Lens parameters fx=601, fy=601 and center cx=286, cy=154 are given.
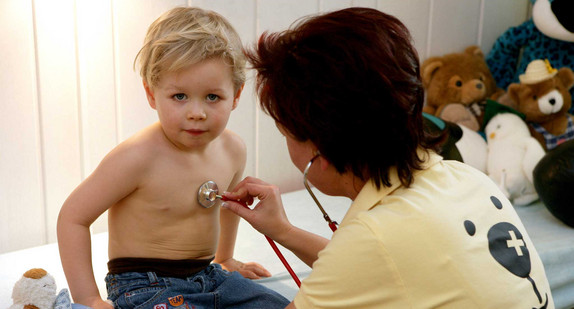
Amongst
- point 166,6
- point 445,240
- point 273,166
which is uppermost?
point 166,6

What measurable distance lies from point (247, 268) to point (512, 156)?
1062mm

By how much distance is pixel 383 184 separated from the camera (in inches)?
32.4

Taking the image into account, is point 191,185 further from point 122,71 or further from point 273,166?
point 273,166

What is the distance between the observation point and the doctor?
0.75m

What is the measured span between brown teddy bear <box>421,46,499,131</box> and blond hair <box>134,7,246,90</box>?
1.25 meters

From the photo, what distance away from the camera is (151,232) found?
1070mm

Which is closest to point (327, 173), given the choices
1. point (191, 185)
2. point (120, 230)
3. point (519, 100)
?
point (191, 185)

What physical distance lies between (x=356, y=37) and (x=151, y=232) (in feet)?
1.75

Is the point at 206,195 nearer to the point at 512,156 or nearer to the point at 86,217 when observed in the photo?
the point at 86,217

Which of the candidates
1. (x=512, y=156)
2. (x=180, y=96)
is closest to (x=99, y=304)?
(x=180, y=96)

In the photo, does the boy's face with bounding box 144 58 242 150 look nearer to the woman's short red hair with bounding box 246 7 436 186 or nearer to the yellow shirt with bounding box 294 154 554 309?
the woman's short red hair with bounding box 246 7 436 186

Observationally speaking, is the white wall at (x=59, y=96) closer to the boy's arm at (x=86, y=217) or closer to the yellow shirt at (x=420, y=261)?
the boy's arm at (x=86, y=217)

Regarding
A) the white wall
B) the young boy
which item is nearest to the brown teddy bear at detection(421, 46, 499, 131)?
the white wall

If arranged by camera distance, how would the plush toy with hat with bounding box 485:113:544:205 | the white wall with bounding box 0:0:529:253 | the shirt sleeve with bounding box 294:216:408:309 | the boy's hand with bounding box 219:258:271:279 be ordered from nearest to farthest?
the shirt sleeve with bounding box 294:216:408:309, the boy's hand with bounding box 219:258:271:279, the white wall with bounding box 0:0:529:253, the plush toy with hat with bounding box 485:113:544:205
